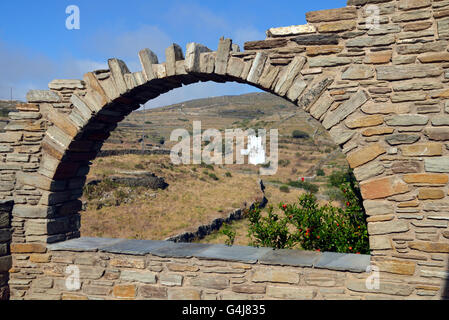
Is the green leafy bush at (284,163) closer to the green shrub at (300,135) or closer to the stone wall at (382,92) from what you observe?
the green shrub at (300,135)

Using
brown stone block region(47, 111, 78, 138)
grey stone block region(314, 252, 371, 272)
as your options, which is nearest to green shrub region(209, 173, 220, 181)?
brown stone block region(47, 111, 78, 138)

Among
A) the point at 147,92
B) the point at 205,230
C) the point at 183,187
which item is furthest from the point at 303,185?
the point at 147,92

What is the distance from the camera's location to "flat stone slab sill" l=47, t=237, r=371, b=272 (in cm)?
405

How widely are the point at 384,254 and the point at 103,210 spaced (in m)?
13.1

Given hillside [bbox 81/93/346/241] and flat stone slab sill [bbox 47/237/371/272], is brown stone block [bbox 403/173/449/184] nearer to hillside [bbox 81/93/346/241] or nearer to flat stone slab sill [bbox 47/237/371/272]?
flat stone slab sill [bbox 47/237/371/272]

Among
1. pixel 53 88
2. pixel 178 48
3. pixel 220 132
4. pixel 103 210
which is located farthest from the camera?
pixel 220 132

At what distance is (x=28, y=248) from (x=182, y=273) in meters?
2.28

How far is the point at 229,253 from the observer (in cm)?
451

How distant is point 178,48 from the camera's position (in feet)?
15.4

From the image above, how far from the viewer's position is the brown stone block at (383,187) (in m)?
3.70

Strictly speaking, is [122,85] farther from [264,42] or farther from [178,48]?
[264,42]

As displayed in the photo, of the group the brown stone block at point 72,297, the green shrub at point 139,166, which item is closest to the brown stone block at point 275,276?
the brown stone block at point 72,297

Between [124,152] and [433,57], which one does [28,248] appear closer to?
[433,57]

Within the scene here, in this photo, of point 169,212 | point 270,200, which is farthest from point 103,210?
point 270,200
